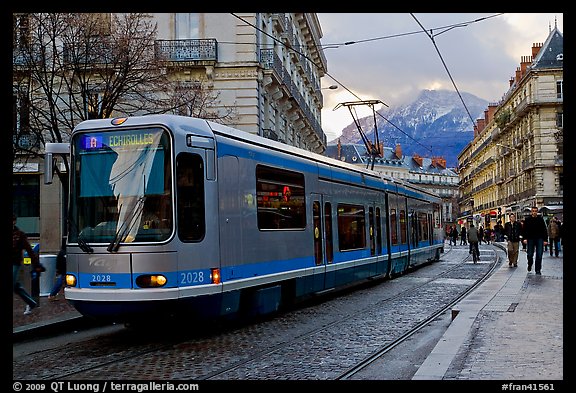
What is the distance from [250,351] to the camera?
9086 millimetres

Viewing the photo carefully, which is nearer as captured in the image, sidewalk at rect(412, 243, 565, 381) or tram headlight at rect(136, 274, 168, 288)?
sidewalk at rect(412, 243, 565, 381)

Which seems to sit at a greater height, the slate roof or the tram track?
the slate roof

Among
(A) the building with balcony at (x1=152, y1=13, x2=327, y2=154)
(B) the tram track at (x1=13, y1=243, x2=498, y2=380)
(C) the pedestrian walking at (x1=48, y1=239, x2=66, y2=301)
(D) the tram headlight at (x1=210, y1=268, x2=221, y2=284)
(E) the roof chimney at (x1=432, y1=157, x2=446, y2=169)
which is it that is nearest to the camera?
(B) the tram track at (x1=13, y1=243, x2=498, y2=380)

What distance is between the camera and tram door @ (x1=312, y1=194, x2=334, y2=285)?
14.3m

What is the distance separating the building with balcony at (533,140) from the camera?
48375 mm

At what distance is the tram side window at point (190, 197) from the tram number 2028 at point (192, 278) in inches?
18.5

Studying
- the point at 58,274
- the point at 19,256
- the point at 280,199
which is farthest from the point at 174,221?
the point at 58,274

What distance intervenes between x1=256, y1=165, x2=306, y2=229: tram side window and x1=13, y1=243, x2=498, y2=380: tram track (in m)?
1.68

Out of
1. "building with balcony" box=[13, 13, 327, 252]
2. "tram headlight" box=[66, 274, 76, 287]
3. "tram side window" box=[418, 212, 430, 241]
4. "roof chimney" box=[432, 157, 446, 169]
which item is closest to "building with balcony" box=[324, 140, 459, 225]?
"roof chimney" box=[432, 157, 446, 169]

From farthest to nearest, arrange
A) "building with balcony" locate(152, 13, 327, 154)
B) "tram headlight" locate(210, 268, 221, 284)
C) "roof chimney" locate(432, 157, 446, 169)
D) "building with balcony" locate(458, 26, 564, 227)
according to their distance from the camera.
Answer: "roof chimney" locate(432, 157, 446, 169)
"building with balcony" locate(458, 26, 564, 227)
"building with balcony" locate(152, 13, 327, 154)
"tram headlight" locate(210, 268, 221, 284)

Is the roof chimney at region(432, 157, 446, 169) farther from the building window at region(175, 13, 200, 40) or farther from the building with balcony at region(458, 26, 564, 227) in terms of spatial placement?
the building window at region(175, 13, 200, 40)

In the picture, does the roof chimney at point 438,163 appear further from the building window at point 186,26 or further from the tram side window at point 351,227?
the tram side window at point 351,227

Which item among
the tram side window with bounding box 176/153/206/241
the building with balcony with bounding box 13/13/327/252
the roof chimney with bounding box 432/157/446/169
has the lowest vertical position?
the tram side window with bounding box 176/153/206/241
